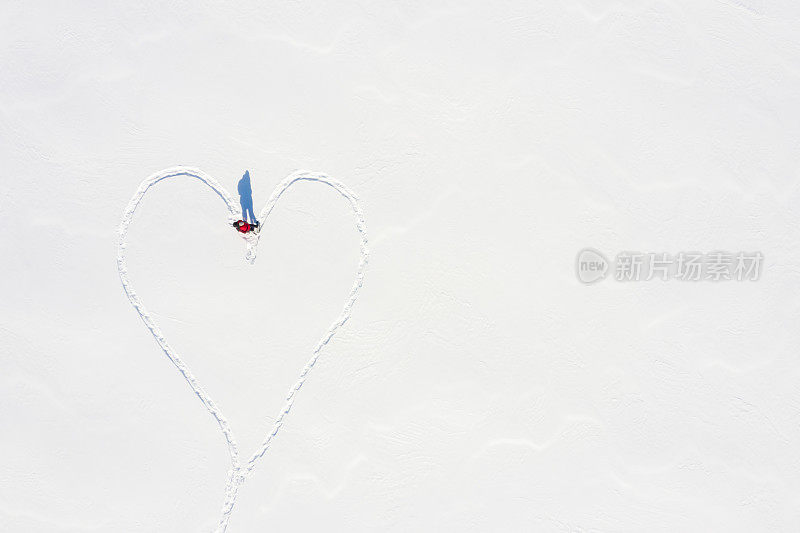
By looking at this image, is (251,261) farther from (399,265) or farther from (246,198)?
(399,265)

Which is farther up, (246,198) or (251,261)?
(246,198)

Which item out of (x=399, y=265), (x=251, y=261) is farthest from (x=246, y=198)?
(x=399, y=265)
